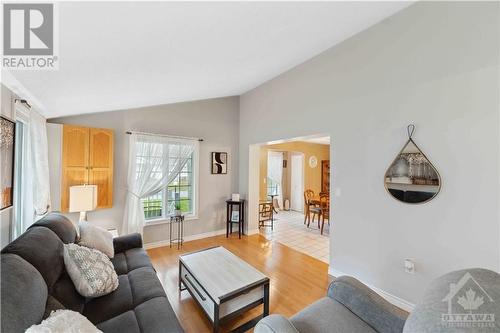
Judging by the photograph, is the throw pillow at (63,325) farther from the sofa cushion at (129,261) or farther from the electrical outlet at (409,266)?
the electrical outlet at (409,266)

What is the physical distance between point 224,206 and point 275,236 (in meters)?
1.33

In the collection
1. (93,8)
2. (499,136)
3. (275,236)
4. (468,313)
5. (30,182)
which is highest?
(93,8)

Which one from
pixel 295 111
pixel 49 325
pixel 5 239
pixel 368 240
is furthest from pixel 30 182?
pixel 368 240

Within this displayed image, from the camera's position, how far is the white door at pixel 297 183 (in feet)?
24.1

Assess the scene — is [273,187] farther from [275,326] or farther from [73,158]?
[275,326]

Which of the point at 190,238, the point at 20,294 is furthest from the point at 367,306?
the point at 190,238

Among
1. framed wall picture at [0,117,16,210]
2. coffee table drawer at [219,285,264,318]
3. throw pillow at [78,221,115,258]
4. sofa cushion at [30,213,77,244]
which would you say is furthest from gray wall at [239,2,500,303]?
framed wall picture at [0,117,16,210]

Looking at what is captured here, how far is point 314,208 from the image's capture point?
A: 17.0 feet

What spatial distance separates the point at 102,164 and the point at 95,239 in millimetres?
1546

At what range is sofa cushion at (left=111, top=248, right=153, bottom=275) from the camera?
81.2 inches

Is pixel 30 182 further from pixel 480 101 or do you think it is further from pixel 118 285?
pixel 480 101

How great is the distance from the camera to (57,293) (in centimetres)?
140

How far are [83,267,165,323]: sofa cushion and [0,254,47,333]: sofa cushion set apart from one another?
409 millimetres

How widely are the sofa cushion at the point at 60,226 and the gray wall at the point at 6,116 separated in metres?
0.37
